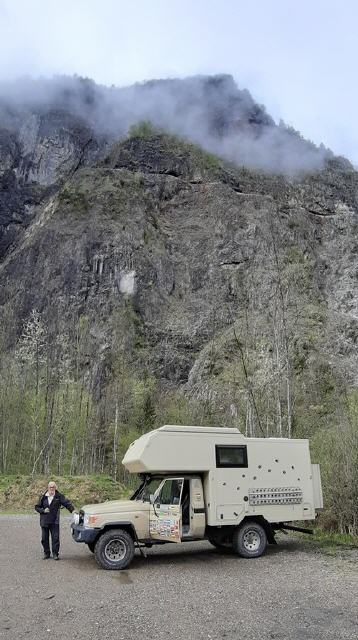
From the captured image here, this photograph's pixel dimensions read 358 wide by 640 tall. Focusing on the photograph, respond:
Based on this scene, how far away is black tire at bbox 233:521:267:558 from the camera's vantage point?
11727mm

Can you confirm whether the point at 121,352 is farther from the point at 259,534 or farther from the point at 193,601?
the point at 193,601

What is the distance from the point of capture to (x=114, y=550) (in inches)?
430

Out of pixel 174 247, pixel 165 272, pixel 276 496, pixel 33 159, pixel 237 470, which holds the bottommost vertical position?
pixel 276 496

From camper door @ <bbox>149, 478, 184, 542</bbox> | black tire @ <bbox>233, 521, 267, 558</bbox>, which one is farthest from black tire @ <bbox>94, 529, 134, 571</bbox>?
black tire @ <bbox>233, 521, 267, 558</bbox>

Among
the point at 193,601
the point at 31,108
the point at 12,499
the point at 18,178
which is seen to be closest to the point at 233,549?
the point at 193,601

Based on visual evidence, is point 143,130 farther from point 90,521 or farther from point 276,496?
point 90,521

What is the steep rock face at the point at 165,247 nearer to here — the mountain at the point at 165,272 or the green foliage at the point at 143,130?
the mountain at the point at 165,272

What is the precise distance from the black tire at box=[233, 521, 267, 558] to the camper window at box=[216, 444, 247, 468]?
1328 mm

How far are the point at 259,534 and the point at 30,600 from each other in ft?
17.7

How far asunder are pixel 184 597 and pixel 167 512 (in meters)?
2.72

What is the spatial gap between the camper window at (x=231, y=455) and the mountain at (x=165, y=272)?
310 centimetres

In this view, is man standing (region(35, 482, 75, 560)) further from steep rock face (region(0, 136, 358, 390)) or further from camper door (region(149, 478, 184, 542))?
steep rock face (region(0, 136, 358, 390))

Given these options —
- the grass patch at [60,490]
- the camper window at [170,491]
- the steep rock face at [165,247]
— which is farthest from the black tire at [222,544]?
the steep rock face at [165,247]

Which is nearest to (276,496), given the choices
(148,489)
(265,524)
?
(265,524)
